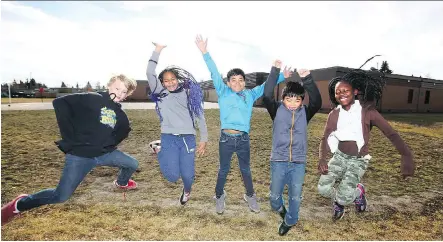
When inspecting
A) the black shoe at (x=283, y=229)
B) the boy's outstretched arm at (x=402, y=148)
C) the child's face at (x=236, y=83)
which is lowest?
the black shoe at (x=283, y=229)

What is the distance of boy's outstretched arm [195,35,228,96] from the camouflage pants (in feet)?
6.14

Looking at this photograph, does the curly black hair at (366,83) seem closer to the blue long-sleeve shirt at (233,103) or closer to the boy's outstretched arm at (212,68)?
the blue long-sleeve shirt at (233,103)

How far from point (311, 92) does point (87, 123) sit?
285 cm

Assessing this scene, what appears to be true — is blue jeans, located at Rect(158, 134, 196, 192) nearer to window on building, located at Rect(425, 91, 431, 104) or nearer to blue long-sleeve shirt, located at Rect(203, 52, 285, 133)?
blue long-sleeve shirt, located at Rect(203, 52, 285, 133)

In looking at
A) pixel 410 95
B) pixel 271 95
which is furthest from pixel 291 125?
pixel 410 95

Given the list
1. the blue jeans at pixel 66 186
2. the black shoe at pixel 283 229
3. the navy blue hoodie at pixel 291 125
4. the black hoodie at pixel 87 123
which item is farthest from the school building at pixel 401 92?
the blue jeans at pixel 66 186

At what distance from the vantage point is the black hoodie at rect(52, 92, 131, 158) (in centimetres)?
333

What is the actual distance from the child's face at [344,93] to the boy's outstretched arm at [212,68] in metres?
1.58

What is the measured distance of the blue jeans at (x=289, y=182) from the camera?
339cm

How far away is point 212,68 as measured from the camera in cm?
400

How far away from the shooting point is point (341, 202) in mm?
3734

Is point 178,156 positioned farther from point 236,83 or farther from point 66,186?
point 66,186

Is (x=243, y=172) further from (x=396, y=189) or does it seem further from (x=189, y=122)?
(x=396, y=189)

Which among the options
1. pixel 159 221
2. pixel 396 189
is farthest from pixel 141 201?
pixel 396 189
